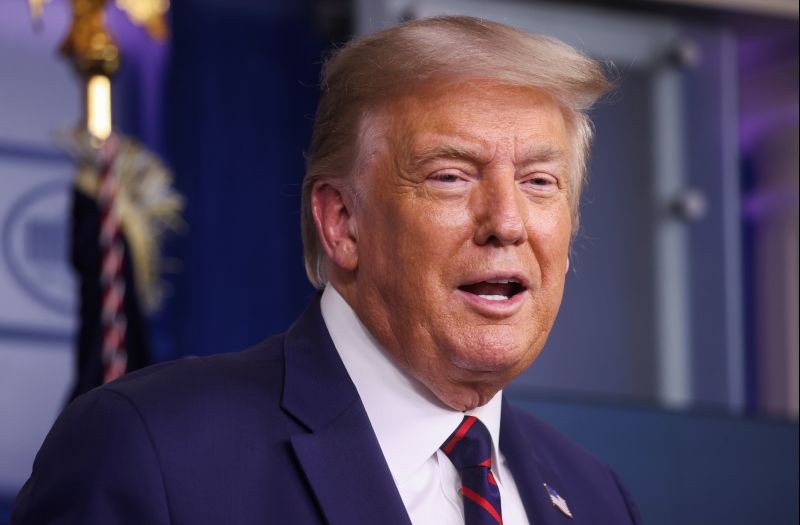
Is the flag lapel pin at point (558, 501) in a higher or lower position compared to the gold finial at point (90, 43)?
lower

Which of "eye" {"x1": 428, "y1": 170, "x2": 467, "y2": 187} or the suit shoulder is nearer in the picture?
"eye" {"x1": 428, "y1": 170, "x2": 467, "y2": 187}

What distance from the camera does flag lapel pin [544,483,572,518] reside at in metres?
1.81

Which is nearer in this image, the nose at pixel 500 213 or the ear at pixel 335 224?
the nose at pixel 500 213

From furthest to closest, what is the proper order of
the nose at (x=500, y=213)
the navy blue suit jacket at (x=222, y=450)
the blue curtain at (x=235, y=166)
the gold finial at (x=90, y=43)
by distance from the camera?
1. the blue curtain at (x=235, y=166)
2. the gold finial at (x=90, y=43)
3. the nose at (x=500, y=213)
4. the navy blue suit jacket at (x=222, y=450)

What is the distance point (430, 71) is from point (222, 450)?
1.68 feet

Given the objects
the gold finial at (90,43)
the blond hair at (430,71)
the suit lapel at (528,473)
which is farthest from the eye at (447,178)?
the gold finial at (90,43)

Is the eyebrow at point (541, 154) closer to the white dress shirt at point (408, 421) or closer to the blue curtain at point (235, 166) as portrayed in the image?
the white dress shirt at point (408, 421)

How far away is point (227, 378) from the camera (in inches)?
64.8

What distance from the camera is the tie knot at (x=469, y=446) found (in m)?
1.68

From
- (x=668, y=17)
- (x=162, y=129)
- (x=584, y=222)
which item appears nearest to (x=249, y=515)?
(x=584, y=222)

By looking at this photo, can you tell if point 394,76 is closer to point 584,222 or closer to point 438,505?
point 438,505

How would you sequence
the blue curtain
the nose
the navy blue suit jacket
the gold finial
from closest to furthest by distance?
the navy blue suit jacket → the nose → the gold finial → the blue curtain

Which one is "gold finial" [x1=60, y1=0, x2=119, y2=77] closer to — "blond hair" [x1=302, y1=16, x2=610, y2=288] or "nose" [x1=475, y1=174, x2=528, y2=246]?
"blond hair" [x1=302, y1=16, x2=610, y2=288]

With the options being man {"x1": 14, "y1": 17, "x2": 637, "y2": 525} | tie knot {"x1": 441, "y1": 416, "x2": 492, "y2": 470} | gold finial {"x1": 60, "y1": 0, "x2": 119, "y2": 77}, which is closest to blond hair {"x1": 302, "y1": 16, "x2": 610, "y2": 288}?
man {"x1": 14, "y1": 17, "x2": 637, "y2": 525}
